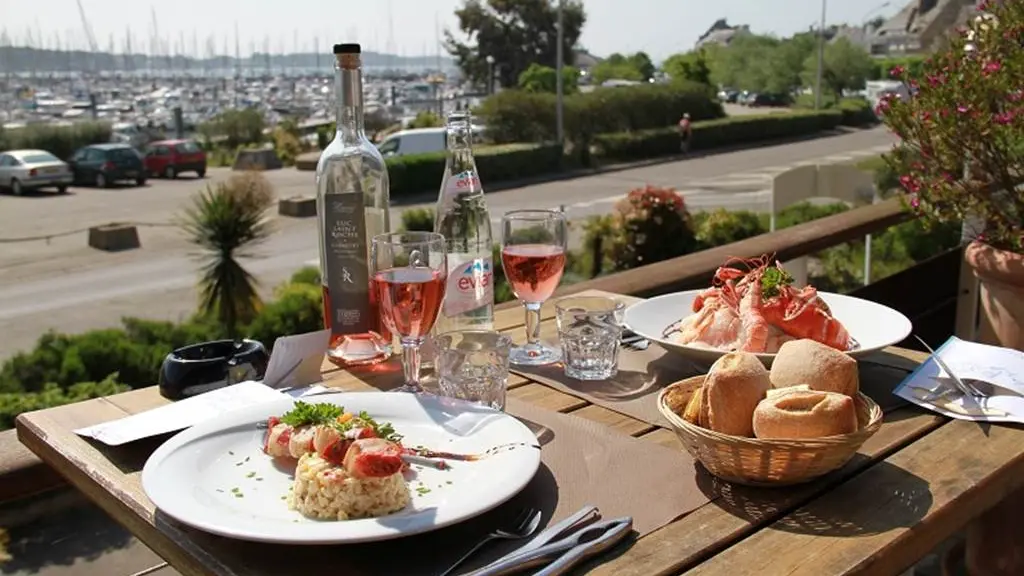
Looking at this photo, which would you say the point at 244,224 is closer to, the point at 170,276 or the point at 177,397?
the point at 177,397

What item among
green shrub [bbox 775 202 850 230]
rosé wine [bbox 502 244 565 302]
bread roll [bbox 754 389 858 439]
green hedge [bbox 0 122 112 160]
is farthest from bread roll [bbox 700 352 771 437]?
green hedge [bbox 0 122 112 160]

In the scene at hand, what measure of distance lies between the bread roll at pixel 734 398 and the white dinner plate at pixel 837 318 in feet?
0.90

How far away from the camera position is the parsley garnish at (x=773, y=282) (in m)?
1.42

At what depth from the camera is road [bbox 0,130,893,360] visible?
42.3 ft

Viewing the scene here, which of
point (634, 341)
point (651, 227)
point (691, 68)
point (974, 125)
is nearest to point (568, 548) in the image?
point (634, 341)

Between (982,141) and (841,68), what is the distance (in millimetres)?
43456

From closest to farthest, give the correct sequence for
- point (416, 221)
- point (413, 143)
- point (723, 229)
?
point (723, 229), point (416, 221), point (413, 143)

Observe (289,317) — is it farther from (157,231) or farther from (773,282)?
(157,231)

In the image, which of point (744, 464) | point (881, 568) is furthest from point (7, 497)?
point (881, 568)

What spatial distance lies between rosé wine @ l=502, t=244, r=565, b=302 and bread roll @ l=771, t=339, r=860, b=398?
1.70ft

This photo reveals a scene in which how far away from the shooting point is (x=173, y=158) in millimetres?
25234

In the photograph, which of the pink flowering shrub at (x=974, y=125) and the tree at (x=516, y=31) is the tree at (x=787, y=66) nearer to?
Result: the tree at (x=516, y=31)

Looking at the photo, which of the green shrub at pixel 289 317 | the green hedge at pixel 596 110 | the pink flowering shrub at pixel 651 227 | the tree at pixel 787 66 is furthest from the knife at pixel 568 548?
the tree at pixel 787 66

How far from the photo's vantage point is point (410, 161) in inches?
859
